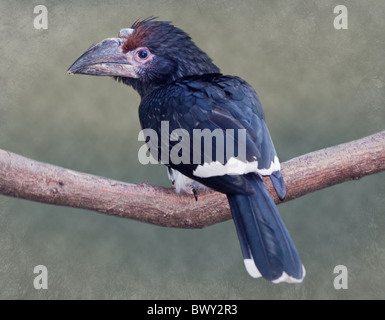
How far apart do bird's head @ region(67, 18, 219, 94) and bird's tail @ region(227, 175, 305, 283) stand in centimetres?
88

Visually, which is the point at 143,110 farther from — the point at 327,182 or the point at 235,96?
the point at 327,182

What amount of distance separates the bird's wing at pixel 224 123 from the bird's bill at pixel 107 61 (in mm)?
372

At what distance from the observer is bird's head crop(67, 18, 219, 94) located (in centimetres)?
249

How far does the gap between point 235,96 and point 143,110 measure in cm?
42

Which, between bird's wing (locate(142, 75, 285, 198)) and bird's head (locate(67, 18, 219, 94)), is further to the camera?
bird's head (locate(67, 18, 219, 94))

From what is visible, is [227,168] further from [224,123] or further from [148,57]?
[148,57]

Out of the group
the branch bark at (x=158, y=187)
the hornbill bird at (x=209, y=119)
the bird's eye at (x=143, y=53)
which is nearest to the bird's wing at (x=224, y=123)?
the hornbill bird at (x=209, y=119)

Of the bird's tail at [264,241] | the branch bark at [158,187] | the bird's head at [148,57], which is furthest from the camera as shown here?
the bird's head at [148,57]

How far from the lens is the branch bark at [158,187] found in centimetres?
194

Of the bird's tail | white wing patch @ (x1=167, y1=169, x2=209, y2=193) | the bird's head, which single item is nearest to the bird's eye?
the bird's head

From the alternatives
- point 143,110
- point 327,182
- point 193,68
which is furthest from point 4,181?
point 327,182

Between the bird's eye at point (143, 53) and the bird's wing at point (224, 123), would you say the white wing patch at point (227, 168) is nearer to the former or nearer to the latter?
the bird's wing at point (224, 123)

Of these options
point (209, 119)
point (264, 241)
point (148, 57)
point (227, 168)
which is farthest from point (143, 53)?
point (264, 241)

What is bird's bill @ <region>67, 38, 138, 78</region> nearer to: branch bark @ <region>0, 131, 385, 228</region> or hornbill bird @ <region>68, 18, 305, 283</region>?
hornbill bird @ <region>68, 18, 305, 283</region>
